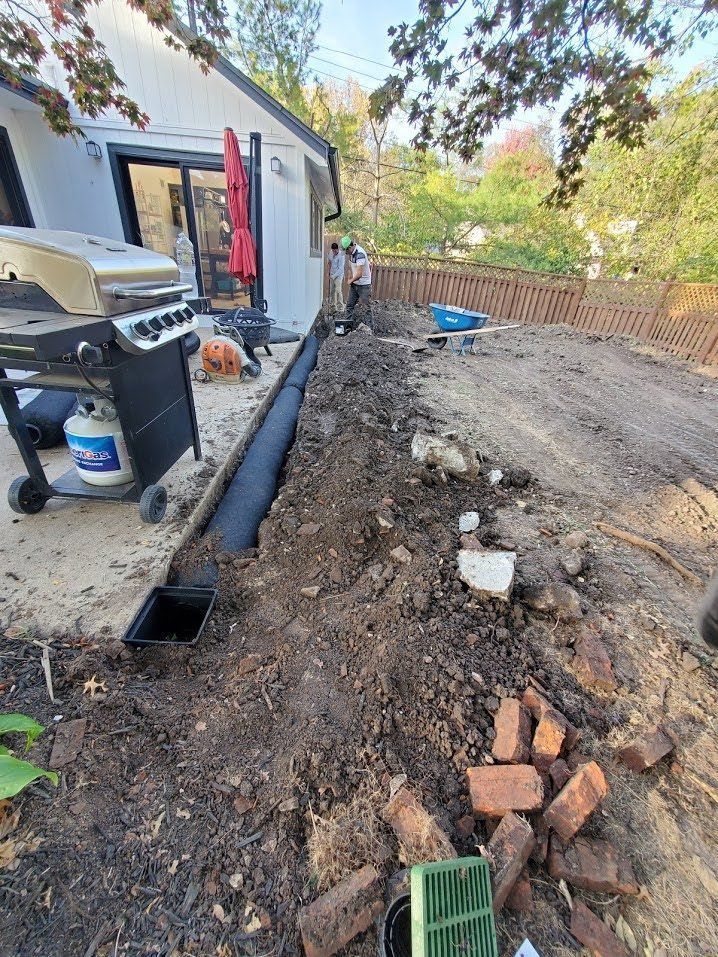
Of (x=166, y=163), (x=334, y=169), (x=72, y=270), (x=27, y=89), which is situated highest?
(x=27, y=89)

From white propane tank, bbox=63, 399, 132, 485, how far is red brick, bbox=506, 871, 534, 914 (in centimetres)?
259

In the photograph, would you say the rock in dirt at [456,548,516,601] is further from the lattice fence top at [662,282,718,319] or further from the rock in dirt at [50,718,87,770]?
the lattice fence top at [662,282,718,319]

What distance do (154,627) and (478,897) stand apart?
1.74 m

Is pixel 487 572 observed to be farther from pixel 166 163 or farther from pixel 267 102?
pixel 166 163

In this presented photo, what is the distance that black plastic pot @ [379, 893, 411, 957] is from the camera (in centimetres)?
103

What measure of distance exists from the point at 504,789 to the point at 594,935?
14.0 inches

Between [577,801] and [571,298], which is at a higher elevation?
[571,298]

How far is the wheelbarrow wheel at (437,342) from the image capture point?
847 cm

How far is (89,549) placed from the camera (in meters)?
2.35

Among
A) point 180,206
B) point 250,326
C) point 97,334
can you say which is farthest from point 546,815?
point 180,206

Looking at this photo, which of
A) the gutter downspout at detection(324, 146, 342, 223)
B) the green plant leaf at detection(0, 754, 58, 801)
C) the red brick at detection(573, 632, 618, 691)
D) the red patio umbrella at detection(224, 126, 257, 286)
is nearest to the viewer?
the green plant leaf at detection(0, 754, 58, 801)

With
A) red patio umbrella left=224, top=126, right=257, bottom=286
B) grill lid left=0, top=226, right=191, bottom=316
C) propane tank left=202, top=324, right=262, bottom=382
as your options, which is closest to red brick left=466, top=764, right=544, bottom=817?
grill lid left=0, top=226, right=191, bottom=316

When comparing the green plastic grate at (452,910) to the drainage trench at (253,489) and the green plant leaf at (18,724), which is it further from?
the drainage trench at (253,489)

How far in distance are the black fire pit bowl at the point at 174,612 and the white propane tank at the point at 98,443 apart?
0.82 meters
